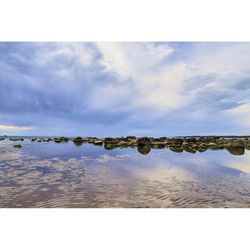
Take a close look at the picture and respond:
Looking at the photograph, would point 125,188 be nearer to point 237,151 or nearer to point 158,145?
point 237,151

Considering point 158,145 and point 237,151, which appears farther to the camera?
point 158,145

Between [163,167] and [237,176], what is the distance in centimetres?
331

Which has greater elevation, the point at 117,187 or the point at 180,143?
the point at 180,143

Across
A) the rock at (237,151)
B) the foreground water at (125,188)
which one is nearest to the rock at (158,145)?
the rock at (237,151)

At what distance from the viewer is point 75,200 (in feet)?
21.8

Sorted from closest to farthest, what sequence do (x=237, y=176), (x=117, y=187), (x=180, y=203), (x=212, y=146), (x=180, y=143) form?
(x=180, y=203) → (x=117, y=187) → (x=237, y=176) → (x=212, y=146) → (x=180, y=143)

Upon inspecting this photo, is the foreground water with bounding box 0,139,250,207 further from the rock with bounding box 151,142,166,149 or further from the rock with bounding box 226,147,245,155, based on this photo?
the rock with bounding box 151,142,166,149

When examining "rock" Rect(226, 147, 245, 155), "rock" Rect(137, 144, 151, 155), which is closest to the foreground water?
"rock" Rect(137, 144, 151, 155)

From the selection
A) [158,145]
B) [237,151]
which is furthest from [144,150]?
[237,151]

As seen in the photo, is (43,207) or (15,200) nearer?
(43,207)

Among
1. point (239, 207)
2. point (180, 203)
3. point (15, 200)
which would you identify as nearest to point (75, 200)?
point (15, 200)

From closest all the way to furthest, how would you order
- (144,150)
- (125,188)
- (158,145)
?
1. (125,188)
2. (144,150)
3. (158,145)

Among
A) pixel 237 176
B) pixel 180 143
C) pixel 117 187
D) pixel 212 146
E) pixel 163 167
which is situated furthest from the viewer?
pixel 180 143

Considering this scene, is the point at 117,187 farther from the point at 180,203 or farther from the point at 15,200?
the point at 15,200
